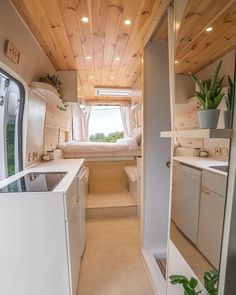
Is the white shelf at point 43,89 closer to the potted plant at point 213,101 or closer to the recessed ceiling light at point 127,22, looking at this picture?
the recessed ceiling light at point 127,22

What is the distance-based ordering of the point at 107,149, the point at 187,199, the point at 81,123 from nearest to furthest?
1. the point at 187,199
2. the point at 107,149
3. the point at 81,123

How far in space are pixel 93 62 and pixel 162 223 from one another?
7.96 ft

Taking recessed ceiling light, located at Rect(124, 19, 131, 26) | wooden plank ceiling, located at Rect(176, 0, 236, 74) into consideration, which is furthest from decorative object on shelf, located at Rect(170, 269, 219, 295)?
recessed ceiling light, located at Rect(124, 19, 131, 26)

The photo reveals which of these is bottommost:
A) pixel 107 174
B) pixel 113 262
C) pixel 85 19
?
pixel 113 262

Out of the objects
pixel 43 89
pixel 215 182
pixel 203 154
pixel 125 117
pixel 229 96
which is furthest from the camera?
pixel 125 117

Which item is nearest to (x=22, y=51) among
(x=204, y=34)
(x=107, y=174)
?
(x=204, y=34)

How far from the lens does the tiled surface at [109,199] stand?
3.05 m

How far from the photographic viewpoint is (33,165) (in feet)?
7.29

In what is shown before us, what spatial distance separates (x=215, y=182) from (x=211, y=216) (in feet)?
0.60

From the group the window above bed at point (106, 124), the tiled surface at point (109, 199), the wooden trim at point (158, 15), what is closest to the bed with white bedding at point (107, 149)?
the tiled surface at point (109, 199)

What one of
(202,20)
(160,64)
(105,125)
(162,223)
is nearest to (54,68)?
(160,64)

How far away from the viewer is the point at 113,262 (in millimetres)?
1942

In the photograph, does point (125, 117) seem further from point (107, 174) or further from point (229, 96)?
point (229, 96)

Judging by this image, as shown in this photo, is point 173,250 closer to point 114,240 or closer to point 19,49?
point 114,240
